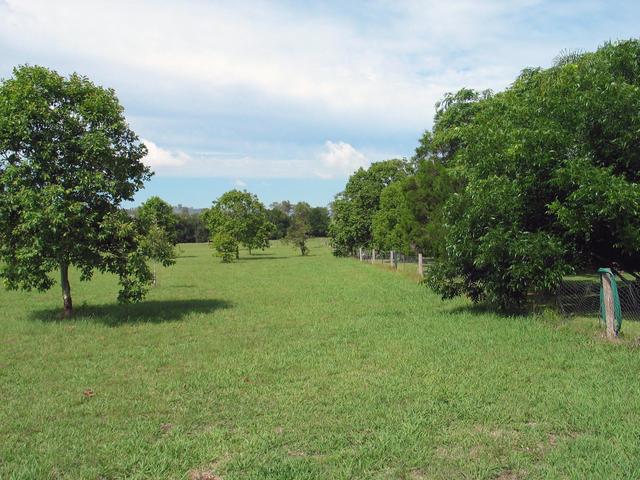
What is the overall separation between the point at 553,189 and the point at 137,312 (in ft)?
34.1

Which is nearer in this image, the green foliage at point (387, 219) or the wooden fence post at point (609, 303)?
the wooden fence post at point (609, 303)

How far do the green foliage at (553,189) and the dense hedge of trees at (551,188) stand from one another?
0.02 m

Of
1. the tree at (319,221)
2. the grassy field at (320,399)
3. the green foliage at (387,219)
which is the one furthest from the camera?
the tree at (319,221)

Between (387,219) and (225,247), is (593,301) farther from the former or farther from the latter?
(225,247)

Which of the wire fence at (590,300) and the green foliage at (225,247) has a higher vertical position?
the green foliage at (225,247)

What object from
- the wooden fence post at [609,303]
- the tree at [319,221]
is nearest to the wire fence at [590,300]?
the wooden fence post at [609,303]

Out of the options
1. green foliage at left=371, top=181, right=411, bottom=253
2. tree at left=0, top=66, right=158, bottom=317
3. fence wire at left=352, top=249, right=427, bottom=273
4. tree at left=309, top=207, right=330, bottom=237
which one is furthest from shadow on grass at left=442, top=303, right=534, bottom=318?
tree at left=309, top=207, right=330, bottom=237

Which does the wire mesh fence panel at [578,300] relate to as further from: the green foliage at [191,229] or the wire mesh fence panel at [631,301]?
the green foliage at [191,229]

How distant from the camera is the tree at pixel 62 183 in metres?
11.3

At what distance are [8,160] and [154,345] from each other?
5.58 metres

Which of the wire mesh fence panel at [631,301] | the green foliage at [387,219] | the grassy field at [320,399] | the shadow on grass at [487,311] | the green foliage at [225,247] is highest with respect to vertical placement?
the green foliage at [387,219]

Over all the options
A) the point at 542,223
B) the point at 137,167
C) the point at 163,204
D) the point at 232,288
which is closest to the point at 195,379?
the point at 137,167

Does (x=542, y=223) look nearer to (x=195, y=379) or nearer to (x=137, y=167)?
(x=195, y=379)

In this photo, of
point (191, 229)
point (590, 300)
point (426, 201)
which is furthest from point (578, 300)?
point (191, 229)
